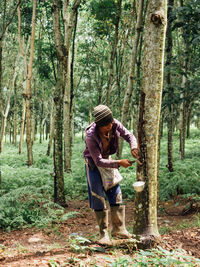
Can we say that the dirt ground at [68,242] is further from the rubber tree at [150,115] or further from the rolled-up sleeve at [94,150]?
the rolled-up sleeve at [94,150]

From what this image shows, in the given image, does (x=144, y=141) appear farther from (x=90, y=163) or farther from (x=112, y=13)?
(x=112, y=13)

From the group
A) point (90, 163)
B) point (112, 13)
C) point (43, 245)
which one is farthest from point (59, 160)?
point (112, 13)

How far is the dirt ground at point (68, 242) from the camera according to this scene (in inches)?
122

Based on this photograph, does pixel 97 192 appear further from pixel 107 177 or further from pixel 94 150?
pixel 94 150

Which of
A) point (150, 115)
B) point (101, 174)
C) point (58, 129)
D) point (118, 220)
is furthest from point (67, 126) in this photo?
point (150, 115)

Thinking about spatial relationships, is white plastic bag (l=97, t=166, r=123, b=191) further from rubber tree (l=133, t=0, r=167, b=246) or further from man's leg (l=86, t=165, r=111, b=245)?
rubber tree (l=133, t=0, r=167, b=246)

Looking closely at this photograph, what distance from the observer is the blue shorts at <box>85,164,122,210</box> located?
12.0 feet

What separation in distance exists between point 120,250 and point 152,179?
3.34 ft

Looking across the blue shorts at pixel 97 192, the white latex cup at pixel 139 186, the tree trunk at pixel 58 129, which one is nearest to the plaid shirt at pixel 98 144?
the blue shorts at pixel 97 192

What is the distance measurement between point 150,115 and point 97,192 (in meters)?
1.30

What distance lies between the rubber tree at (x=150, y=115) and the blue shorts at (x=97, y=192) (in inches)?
19.6

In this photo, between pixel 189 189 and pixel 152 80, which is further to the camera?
pixel 189 189

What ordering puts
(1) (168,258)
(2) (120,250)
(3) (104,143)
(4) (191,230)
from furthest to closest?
(4) (191,230), (3) (104,143), (2) (120,250), (1) (168,258)

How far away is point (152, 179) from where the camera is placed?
10.6 feet
